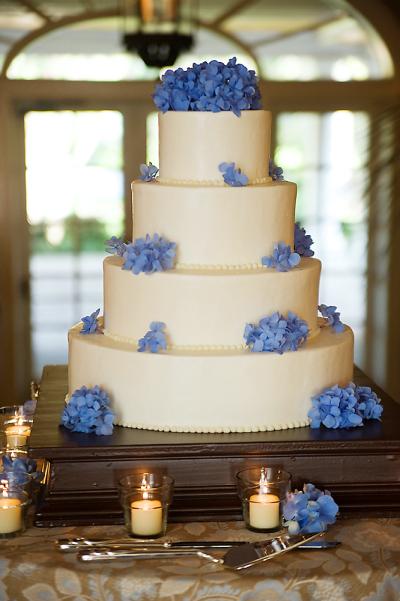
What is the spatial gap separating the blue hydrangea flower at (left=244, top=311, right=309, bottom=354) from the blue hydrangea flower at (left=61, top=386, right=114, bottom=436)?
47 cm

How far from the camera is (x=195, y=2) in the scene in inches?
256

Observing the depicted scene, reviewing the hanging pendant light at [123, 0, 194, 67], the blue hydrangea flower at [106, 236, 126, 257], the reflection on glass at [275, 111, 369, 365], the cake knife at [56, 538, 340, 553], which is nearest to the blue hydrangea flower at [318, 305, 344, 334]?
the blue hydrangea flower at [106, 236, 126, 257]

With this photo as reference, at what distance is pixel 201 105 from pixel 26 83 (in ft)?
11.9

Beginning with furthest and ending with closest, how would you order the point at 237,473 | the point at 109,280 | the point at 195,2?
the point at 195,2
the point at 109,280
the point at 237,473

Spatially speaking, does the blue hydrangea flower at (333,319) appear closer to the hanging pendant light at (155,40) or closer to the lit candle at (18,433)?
the lit candle at (18,433)

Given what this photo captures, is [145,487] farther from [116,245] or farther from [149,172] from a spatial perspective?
[149,172]

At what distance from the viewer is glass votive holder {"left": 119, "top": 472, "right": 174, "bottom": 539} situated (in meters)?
2.72

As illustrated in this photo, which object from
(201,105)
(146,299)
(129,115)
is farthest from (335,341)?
(129,115)

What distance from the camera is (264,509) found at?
2775mm

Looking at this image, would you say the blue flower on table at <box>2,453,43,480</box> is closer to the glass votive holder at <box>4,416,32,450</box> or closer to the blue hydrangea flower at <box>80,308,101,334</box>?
the glass votive holder at <box>4,416,32,450</box>

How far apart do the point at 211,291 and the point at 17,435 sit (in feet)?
2.66

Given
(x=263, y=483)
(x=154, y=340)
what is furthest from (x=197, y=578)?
(x=154, y=340)

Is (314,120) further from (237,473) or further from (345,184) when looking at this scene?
(237,473)

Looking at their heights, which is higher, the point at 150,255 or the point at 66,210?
the point at 150,255
